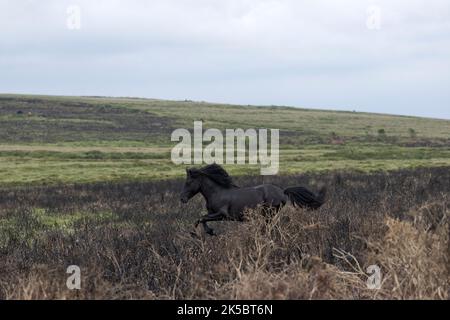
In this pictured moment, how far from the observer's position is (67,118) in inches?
3489

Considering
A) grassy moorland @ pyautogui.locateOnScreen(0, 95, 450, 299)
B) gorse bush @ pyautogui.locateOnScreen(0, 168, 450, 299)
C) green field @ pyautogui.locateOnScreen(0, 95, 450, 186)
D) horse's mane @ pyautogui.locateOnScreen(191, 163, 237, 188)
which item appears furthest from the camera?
green field @ pyautogui.locateOnScreen(0, 95, 450, 186)

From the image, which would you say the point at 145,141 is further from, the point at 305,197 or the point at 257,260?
the point at 257,260

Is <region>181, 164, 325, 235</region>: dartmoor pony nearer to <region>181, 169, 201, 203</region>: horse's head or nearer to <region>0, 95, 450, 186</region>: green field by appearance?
<region>181, 169, 201, 203</region>: horse's head

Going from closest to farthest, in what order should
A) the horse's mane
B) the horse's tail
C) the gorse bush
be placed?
the gorse bush < the horse's mane < the horse's tail

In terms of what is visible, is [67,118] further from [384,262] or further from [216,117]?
[384,262]

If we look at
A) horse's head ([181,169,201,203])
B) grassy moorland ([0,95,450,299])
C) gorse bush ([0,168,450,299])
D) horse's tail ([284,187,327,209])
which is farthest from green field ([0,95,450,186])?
gorse bush ([0,168,450,299])

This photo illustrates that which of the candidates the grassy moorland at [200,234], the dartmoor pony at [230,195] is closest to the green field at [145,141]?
the grassy moorland at [200,234]

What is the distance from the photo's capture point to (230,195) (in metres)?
11.2

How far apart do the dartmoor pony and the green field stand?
68.0 ft

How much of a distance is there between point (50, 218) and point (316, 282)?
12.6 meters

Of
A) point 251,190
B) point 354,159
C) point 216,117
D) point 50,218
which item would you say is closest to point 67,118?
point 216,117

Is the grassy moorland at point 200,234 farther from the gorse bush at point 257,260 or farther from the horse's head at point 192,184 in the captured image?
the horse's head at point 192,184

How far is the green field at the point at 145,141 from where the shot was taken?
3716 centimetres

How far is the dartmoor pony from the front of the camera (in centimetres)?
1110
